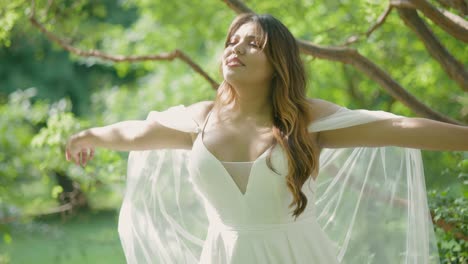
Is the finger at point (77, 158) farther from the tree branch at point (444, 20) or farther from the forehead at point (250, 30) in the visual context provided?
the tree branch at point (444, 20)

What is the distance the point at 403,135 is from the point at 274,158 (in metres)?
0.48

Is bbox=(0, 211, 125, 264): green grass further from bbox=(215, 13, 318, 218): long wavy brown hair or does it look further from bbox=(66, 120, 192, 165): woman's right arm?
bbox=(215, 13, 318, 218): long wavy brown hair

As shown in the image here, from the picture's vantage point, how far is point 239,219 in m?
2.59

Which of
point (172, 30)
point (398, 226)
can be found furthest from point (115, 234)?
point (398, 226)

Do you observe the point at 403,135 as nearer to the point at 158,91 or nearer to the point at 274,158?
the point at 274,158

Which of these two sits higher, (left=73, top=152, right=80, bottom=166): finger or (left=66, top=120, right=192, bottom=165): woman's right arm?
(left=66, top=120, right=192, bottom=165): woman's right arm

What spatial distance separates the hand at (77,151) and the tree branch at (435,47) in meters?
1.80

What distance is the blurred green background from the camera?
4.69 metres

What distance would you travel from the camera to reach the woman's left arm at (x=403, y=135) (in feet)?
7.82

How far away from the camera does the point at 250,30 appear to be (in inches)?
104

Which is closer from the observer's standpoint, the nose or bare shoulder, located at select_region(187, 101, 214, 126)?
the nose

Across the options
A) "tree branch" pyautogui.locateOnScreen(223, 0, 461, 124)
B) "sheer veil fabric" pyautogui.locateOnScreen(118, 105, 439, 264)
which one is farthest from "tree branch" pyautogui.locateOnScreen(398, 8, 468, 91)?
"sheer veil fabric" pyautogui.locateOnScreen(118, 105, 439, 264)

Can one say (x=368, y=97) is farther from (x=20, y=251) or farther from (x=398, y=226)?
(x=20, y=251)

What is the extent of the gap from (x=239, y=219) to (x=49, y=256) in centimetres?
1026
